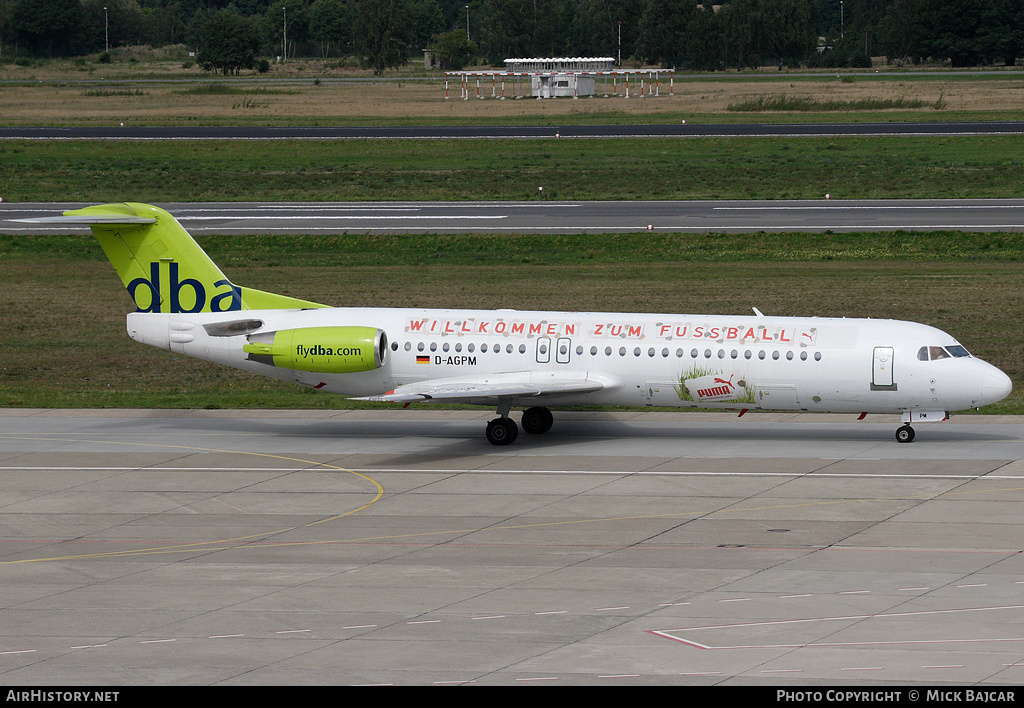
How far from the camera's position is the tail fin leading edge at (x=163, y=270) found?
113ft

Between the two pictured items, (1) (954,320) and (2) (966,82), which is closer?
(1) (954,320)

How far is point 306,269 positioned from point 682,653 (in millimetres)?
41172

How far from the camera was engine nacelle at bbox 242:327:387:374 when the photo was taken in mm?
32812

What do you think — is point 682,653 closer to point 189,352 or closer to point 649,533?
point 649,533

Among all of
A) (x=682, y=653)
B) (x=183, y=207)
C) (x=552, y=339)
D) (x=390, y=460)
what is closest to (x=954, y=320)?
(x=552, y=339)

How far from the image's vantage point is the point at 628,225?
65750 mm

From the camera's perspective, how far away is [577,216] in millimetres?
69125

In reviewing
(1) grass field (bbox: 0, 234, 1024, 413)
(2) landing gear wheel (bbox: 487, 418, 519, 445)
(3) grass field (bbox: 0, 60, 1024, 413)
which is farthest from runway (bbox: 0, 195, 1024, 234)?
(2) landing gear wheel (bbox: 487, 418, 519, 445)

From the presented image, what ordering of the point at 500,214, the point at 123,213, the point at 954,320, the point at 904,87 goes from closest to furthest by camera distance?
the point at 123,213 < the point at 954,320 < the point at 500,214 < the point at 904,87

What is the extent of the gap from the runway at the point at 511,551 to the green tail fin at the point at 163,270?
3.52 m

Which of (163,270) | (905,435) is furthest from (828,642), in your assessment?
(163,270)

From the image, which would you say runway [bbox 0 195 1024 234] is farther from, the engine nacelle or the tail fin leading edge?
the engine nacelle

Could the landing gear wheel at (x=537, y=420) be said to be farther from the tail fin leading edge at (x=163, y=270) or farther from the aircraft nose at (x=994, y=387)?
the aircraft nose at (x=994, y=387)

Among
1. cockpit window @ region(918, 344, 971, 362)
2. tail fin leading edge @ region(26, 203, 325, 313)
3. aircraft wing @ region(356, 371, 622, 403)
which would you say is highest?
tail fin leading edge @ region(26, 203, 325, 313)
